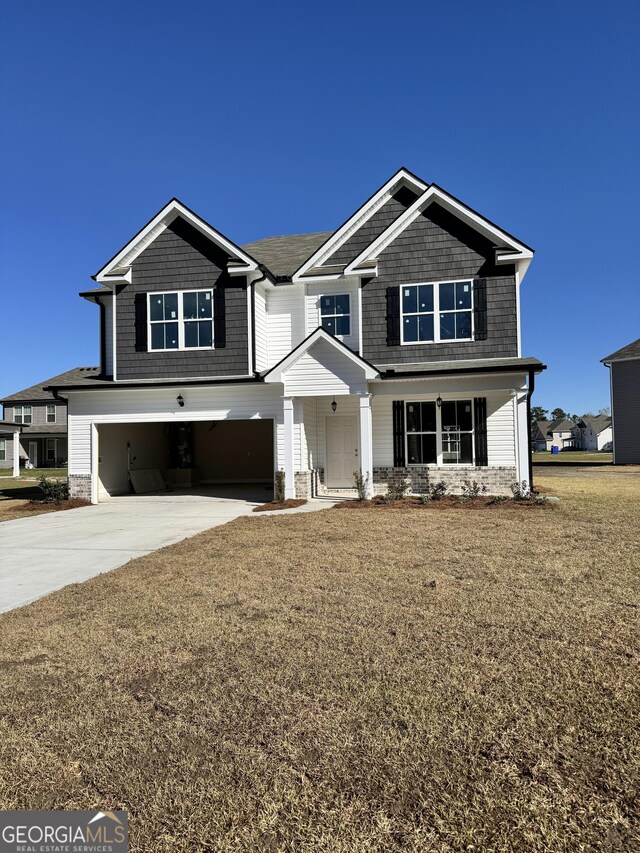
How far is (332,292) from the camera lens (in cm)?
1616

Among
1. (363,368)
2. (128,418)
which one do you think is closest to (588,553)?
(363,368)

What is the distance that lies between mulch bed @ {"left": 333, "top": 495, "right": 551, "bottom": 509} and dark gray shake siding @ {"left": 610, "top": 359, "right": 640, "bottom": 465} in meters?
21.8

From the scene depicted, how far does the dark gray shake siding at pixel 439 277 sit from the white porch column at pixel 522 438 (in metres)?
1.32

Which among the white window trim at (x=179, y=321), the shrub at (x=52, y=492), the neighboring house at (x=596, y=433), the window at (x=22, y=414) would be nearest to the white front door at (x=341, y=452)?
the white window trim at (x=179, y=321)

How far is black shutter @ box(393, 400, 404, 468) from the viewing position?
49.1 feet

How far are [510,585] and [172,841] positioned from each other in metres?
4.56

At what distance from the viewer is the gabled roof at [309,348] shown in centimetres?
1384

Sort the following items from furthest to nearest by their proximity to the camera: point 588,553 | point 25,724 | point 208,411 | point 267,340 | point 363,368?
point 267,340, point 208,411, point 363,368, point 588,553, point 25,724

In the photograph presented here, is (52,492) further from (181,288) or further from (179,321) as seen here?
(181,288)

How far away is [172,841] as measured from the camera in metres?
2.27

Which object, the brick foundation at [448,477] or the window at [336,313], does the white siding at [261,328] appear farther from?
the brick foundation at [448,477]

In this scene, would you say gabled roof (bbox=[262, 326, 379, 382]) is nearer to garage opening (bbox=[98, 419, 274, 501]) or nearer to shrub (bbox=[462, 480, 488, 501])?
shrub (bbox=[462, 480, 488, 501])

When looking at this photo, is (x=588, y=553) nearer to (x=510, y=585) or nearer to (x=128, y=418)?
(x=510, y=585)

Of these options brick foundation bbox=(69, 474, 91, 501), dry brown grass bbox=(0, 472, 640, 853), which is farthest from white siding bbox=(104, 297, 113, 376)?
dry brown grass bbox=(0, 472, 640, 853)
